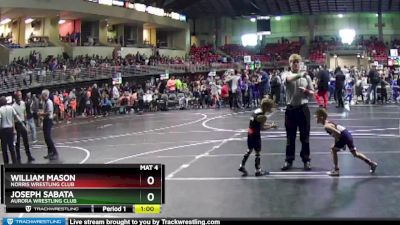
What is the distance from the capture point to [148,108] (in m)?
24.4

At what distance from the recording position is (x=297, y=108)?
7469 mm

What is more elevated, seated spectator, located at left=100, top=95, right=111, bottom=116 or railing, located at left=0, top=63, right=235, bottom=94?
railing, located at left=0, top=63, right=235, bottom=94

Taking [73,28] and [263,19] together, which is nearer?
[73,28]

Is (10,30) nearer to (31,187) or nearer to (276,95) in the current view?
(276,95)

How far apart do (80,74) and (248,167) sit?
77.7 feet

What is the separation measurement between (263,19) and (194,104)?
23104mm

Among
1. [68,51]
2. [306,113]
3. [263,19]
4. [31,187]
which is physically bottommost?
[31,187]

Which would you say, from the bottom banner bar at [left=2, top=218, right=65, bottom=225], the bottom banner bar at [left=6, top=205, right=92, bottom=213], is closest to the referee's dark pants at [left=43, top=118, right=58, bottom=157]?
the bottom banner bar at [left=6, top=205, right=92, bottom=213]

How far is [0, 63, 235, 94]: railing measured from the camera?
23656 mm

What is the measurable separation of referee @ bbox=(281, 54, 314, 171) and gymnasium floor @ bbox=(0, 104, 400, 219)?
0.94 feet

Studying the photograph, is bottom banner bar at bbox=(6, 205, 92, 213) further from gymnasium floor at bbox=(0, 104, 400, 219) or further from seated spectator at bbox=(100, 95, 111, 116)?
seated spectator at bbox=(100, 95, 111, 116)

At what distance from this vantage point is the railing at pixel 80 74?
77.6 feet

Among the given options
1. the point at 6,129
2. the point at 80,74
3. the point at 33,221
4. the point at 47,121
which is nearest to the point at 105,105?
the point at 80,74

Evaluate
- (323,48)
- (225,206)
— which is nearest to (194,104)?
(225,206)
